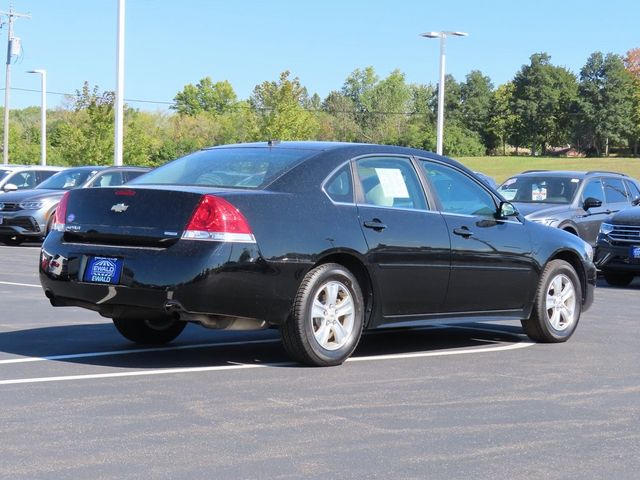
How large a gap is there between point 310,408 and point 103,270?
196 centimetres

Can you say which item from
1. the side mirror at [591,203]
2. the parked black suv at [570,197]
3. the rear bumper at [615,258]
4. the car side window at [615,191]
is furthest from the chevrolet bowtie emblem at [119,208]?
the car side window at [615,191]

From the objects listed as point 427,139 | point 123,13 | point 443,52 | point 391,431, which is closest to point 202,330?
point 391,431

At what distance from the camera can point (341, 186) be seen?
8.20 m

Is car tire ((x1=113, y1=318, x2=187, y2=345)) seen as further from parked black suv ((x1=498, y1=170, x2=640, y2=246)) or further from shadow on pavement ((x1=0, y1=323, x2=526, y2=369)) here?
parked black suv ((x1=498, y1=170, x2=640, y2=246))

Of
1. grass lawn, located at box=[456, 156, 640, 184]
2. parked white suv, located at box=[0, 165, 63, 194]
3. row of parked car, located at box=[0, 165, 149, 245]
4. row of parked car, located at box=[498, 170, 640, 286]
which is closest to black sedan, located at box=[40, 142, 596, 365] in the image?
row of parked car, located at box=[498, 170, 640, 286]

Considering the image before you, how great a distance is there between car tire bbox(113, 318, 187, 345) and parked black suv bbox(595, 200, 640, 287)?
904 centimetres

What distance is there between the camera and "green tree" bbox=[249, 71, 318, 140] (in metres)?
67.4

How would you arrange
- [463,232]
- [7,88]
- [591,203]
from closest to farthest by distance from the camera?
[463,232] < [591,203] < [7,88]

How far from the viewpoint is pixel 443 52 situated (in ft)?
133

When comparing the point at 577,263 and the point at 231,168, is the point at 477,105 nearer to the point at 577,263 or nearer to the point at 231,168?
the point at 577,263

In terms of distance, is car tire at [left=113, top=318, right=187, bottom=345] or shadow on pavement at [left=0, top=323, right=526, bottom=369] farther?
car tire at [left=113, top=318, right=187, bottom=345]

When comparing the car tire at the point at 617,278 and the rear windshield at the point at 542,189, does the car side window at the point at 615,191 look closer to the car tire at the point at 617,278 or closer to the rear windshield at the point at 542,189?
the rear windshield at the point at 542,189

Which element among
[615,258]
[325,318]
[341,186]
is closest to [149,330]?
[325,318]

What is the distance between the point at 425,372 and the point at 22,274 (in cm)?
934
